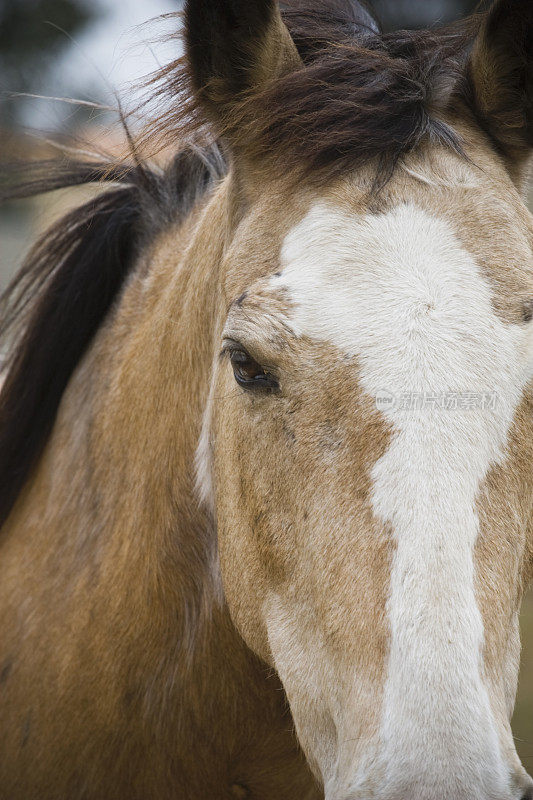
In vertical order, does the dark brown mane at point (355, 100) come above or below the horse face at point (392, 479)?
above

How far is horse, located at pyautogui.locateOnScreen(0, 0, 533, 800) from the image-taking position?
4.00 feet

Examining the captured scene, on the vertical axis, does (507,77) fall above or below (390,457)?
above

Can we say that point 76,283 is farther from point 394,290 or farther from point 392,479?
point 392,479

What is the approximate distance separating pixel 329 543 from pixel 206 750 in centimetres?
94

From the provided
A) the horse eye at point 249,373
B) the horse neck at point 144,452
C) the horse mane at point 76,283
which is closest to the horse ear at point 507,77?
the horse neck at point 144,452

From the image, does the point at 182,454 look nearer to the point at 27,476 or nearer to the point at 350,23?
the point at 27,476

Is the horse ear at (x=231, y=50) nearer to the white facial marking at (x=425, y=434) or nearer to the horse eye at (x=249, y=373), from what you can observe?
the white facial marking at (x=425, y=434)

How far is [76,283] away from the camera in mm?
2486

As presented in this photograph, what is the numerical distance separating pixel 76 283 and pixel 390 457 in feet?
5.14

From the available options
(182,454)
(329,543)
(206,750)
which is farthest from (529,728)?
(329,543)

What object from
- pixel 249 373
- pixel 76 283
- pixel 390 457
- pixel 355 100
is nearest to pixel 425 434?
pixel 390 457

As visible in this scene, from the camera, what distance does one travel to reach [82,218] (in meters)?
2.56

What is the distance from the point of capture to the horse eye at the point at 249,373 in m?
1.50

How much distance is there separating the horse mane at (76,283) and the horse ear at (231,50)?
59 centimetres
